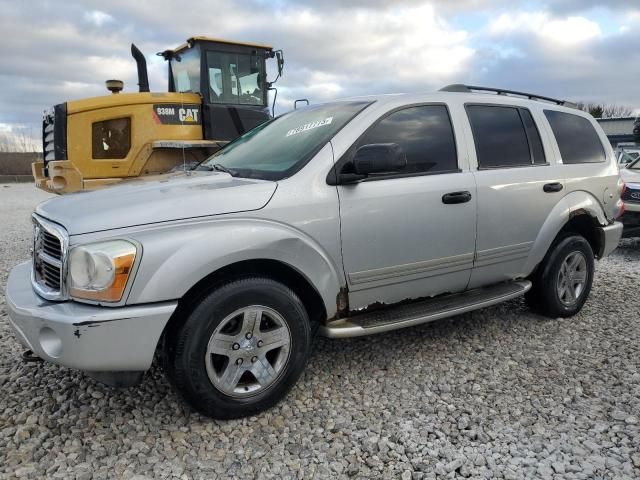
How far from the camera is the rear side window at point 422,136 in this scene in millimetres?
3457

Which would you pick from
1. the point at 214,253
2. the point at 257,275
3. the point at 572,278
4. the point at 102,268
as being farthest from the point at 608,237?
the point at 102,268

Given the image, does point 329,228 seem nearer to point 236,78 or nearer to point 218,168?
point 218,168

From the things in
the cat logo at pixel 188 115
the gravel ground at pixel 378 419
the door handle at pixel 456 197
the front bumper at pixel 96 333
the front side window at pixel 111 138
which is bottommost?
the gravel ground at pixel 378 419

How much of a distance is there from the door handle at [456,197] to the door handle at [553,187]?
92 centimetres

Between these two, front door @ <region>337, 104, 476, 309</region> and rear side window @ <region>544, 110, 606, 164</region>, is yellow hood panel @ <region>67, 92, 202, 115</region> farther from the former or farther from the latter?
rear side window @ <region>544, 110, 606, 164</region>

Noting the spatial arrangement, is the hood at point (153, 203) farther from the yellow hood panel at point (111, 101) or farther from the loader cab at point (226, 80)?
the loader cab at point (226, 80)

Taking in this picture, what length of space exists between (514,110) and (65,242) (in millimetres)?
3518

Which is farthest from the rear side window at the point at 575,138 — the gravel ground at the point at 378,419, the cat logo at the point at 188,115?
the cat logo at the point at 188,115

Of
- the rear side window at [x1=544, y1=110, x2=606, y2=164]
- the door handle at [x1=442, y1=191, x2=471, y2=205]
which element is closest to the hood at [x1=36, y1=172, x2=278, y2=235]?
the door handle at [x1=442, y1=191, x2=471, y2=205]

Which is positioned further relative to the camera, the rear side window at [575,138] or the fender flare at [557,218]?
the rear side window at [575,138]

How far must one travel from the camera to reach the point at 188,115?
7.89m

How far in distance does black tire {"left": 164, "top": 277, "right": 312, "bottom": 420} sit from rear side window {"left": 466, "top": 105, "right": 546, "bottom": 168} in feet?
6.22

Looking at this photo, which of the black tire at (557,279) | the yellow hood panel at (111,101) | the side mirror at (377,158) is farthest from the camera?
the yellow hood panel at (111,101)

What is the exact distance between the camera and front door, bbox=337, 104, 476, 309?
3.18m
